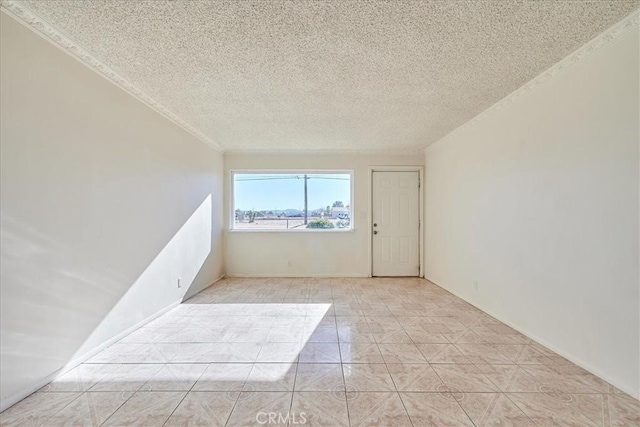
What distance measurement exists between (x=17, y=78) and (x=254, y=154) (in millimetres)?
3581

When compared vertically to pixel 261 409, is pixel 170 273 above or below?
above

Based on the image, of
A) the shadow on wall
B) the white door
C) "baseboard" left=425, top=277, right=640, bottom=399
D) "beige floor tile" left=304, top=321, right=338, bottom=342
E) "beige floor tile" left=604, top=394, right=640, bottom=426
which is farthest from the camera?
the white door

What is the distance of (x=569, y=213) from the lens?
221 centimetres

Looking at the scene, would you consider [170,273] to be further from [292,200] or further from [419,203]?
[419,203]

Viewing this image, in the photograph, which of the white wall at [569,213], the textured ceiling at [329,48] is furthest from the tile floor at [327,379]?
the textured ceiling at [329,48]

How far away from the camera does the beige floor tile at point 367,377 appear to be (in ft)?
6.18

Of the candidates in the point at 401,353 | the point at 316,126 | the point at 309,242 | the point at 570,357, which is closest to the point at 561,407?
the point at 570,357

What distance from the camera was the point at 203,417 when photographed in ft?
5.32

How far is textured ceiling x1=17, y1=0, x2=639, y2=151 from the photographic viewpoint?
1677mm

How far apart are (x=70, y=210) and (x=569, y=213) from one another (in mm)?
3697

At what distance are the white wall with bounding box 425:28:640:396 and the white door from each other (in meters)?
1.73

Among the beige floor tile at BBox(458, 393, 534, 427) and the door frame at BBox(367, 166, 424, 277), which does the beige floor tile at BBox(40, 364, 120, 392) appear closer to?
the beige floor tile at BBox(458, 393, 534, 427)

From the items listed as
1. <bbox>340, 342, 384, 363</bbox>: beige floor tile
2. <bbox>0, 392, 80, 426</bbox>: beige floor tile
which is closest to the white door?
<bbox>340, 342, 384, 363</bbox>: beige floor tile

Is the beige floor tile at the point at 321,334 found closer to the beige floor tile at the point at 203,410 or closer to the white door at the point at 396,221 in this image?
the beige floor tile at the point at 203,410
